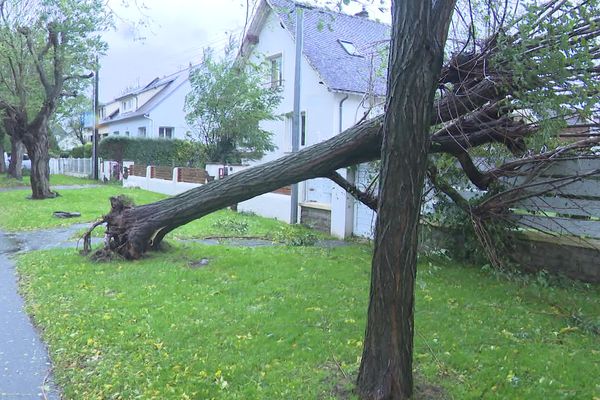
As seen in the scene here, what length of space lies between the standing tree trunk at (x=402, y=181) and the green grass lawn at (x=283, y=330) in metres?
0.54

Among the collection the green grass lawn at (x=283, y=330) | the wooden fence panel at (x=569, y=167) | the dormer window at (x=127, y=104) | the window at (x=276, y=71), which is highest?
the dormer window at (x=127, y=104)

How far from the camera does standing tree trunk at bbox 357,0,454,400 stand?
3434mm

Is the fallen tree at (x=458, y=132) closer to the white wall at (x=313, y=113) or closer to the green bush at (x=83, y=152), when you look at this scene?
the white wall at (x=313, y=113)

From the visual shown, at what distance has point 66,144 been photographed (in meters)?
70.2

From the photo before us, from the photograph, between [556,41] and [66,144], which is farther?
[66,144]

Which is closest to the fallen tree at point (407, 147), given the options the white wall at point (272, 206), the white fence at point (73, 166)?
the white wall at point (272, 206)

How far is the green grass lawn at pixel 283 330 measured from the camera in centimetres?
404

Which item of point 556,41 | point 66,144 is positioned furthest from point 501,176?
point 66,144

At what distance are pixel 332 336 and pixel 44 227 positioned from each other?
10.5 metres

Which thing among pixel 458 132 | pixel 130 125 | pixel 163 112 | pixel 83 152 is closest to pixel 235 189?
pixel 458 132

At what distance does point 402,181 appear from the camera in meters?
3.45

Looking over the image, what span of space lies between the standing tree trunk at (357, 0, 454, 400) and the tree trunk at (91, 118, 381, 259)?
3673 mm

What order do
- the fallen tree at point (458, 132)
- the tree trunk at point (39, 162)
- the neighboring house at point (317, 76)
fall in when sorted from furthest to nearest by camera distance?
1. the tree trunk at point (39, 162)
2. the neighboring house at point (317, 76)
3. the fallen tree at point (458, 132)

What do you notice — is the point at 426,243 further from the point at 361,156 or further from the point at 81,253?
the point at 81,253
